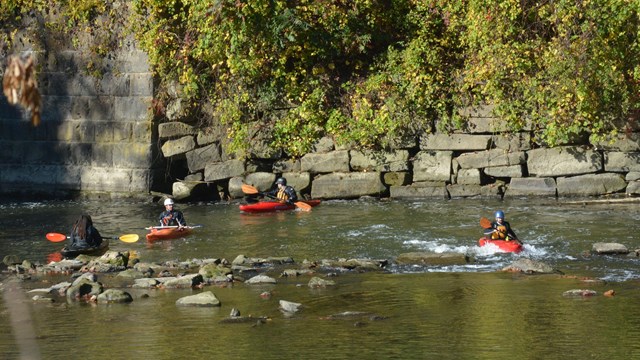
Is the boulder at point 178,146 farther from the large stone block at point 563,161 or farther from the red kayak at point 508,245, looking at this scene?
the red kayak at point 508,245

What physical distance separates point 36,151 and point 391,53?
10073 mm

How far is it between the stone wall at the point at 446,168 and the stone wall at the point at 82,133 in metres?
0.92

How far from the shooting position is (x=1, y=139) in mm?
30312

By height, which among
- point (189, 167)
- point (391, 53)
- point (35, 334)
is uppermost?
point (391, 53)

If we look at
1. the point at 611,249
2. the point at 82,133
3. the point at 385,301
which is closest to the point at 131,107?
the point at 82,133

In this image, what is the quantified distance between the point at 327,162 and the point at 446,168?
3.01 m

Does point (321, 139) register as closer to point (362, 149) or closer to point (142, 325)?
point (362, 149)

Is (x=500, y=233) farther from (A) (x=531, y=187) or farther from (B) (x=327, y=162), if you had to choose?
(B) (x=327, y=162)

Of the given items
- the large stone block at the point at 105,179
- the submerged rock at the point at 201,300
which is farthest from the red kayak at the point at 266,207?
the submerged rock at the point at 201,300

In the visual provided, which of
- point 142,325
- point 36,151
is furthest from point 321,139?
point 142,325

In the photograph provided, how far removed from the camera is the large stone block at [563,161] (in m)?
25.9

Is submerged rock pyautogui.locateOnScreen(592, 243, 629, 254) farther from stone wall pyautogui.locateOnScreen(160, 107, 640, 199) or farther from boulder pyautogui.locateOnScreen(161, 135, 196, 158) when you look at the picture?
boulder pyautogui.locateOnScreen(161, 135, 196, 158)

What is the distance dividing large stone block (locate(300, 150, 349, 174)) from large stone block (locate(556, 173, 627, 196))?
5293mm

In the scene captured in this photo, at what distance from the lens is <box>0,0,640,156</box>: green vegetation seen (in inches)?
980
